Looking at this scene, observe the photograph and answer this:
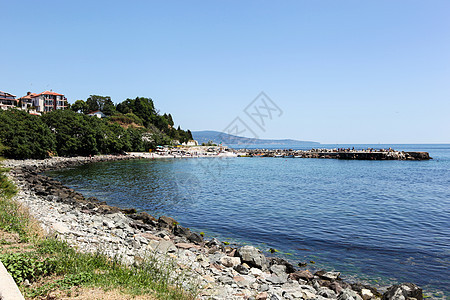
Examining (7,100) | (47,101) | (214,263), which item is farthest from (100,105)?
(214,263)

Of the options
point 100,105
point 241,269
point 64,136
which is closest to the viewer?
point 241,269

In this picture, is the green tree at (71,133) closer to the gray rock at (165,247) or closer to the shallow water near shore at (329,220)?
the shallow water near shore at (329,220)

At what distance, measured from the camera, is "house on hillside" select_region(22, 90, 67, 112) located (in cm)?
10982

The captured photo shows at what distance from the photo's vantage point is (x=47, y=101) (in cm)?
11431

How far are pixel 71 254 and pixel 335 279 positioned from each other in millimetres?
9550

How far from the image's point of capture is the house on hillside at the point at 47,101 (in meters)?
110

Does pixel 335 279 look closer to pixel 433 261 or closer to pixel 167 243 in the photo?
pixel 433 261

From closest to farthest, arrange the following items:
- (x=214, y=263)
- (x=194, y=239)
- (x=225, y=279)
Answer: (x=225, y=279)
(x=214, y=263)
(x=194, y=239)

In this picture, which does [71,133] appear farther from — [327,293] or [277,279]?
[327,293]

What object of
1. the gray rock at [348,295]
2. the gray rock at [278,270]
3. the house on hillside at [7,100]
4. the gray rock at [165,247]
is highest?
the house on hillside at [7,100]

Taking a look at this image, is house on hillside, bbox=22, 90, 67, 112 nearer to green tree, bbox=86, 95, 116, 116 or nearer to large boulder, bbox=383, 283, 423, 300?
green tree, bbox=86, 95, 116, 116

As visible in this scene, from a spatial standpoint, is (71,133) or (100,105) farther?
(100,105)

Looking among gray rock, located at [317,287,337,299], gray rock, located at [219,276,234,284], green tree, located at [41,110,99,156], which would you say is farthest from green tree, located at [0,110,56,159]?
gray rock, located at [317,287,337,299]

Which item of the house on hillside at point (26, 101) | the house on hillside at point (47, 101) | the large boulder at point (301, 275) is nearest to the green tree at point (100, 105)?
the house on hillside at point (47, 101)
